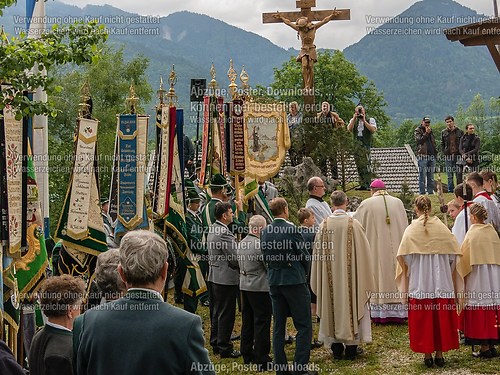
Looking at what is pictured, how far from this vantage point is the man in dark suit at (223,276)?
8.93 metres

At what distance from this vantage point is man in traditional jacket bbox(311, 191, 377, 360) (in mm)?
8891

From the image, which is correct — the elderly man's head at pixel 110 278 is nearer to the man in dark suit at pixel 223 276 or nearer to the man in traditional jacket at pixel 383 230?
the man in dark suit at pixel 223 276

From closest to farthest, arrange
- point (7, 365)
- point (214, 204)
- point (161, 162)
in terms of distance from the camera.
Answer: point (7, 365)
point (161, 162)
point (214, 204)

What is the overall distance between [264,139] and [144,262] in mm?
8501

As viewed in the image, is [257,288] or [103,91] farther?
[103,91]

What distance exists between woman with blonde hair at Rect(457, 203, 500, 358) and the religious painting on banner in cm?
393

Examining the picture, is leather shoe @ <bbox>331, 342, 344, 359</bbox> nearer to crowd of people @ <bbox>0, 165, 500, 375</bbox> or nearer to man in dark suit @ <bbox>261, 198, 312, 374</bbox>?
crowd of people @ <bbox>0, 165, 500, 375</bbox>

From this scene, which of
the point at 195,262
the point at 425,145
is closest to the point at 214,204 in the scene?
the point at 195,262

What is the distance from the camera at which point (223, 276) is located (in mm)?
9141

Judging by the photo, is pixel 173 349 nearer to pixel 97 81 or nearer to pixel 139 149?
pixel 139 149

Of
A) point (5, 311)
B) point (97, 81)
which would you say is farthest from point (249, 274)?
point (97, 81)

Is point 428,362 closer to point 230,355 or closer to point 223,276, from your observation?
point 230,355

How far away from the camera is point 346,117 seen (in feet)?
152

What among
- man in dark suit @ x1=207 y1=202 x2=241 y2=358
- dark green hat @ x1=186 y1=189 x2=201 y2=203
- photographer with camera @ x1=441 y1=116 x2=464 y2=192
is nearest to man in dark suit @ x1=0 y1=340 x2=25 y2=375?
man in dark suit @ x1=207 y1=202 x2=241 y2=358
